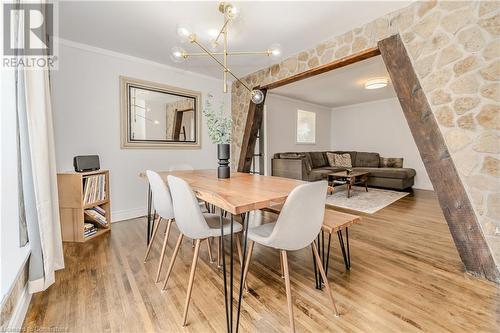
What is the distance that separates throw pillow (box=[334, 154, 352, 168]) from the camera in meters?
6.27

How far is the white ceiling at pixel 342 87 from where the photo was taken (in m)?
3.78

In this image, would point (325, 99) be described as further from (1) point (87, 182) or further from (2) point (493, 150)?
(1) point (87, 182)

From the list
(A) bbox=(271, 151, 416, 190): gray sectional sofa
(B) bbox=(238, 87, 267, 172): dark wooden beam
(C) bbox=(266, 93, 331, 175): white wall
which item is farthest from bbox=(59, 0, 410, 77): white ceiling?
(A) bbox=(271, 151, 416, 190): gray sectional sofa

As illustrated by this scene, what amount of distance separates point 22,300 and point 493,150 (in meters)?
3.30

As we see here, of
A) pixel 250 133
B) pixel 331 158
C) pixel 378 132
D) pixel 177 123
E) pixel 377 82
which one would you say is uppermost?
pixel 377 82

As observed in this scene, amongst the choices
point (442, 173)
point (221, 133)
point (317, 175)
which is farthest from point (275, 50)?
point (317, 175)

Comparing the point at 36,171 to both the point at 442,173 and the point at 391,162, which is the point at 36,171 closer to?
the point at 442,173

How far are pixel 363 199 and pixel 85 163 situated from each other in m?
4.55

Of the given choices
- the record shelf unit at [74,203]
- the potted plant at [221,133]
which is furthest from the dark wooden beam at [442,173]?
the record shelf unit at [74,203]

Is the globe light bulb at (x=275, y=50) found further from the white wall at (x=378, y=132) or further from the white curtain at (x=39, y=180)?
the white wall at (x=378, y=132)

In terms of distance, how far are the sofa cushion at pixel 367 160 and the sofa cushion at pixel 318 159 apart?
2.90 feet

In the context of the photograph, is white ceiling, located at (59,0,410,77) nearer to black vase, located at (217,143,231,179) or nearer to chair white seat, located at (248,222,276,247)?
black vase, located at (217,143,231,179)

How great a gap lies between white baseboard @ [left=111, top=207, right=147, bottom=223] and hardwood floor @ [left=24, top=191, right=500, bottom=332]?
80cm

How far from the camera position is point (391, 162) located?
5891 mm
